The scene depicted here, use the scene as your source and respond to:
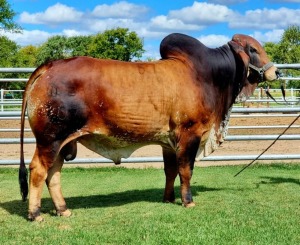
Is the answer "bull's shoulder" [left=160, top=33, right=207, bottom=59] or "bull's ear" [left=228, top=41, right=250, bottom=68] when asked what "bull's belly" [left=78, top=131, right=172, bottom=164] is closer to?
"bull's shoulder" [left=160, top=33, right=207, bottom=59]

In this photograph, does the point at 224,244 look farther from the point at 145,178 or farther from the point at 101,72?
the point at 145,178

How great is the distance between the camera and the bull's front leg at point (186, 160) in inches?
245

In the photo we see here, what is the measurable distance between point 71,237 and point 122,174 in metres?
4.11

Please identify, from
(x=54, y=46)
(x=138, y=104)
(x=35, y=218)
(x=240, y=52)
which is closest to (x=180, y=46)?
(x=240, y=52)

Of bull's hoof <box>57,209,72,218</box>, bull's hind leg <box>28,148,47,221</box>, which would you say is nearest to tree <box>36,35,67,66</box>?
bull's hoof <box>57,209,72,218</box>

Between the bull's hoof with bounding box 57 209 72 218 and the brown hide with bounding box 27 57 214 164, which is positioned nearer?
the brown hide with bounding box 27 57 214 164

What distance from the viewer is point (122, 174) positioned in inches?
355

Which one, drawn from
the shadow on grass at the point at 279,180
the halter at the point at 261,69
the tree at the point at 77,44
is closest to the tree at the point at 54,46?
the tree at the point at 77,44

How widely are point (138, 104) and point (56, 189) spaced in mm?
1350

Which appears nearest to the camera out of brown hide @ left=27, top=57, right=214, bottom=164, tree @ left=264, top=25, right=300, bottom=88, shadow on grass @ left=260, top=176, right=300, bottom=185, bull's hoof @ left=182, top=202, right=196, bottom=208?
brown hide @ left=27, top=57, right=214, bottom=164

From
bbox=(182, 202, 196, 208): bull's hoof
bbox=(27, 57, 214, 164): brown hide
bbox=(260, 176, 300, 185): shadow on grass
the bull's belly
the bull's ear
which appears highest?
the bull's ear

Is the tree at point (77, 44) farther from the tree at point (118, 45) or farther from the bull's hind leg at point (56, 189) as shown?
the bull's hind leg at point (56, 189)

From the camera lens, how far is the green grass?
4.90 m

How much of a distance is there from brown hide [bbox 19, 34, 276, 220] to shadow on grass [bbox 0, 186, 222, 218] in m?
0.42
